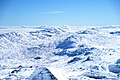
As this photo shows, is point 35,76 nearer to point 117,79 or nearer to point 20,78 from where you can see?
point 20,78

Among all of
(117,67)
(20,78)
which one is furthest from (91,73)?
(20,78)

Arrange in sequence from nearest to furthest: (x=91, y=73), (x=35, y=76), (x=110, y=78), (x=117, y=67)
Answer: (x=35, y=76) → (x=110, y=78) → (x=91, y=73) → (x=117, y=67)

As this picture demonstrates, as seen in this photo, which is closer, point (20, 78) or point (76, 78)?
point (76, 78)

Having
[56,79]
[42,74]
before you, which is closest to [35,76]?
[42,74]

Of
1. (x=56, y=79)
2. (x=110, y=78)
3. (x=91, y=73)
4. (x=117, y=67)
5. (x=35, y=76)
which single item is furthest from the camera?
(x=117, y=67)

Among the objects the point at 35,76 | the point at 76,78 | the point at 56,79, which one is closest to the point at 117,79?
the point at 76,78

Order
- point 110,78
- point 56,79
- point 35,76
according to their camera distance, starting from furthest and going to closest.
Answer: point 110,78 < point 35,76 < point 56,79

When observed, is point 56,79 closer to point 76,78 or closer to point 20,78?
point 76,78

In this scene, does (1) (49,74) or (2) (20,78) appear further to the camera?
(2) (20,78)
